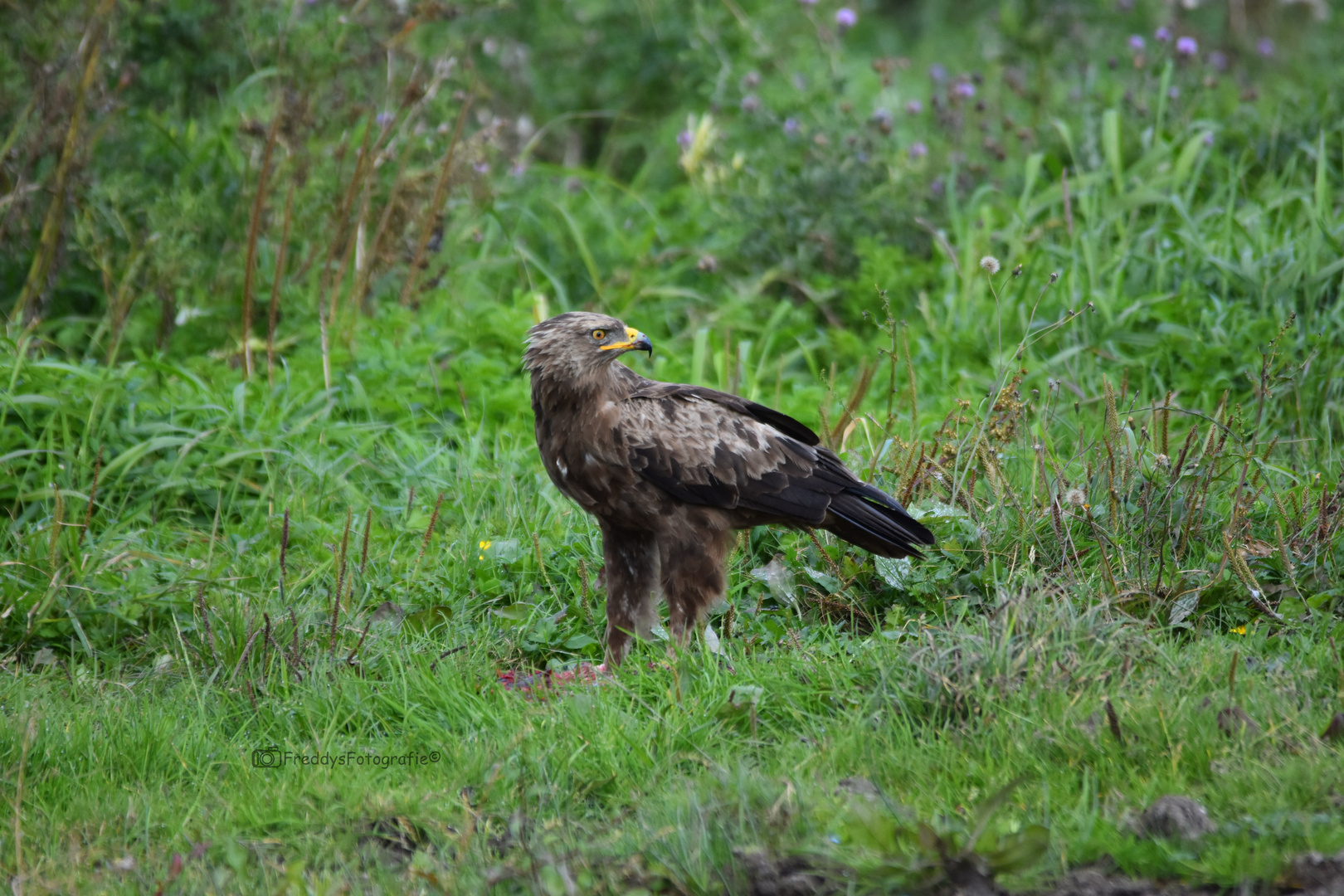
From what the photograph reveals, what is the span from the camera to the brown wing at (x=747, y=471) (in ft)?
13.4

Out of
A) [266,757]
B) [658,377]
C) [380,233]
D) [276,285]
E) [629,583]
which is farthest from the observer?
[658,377]

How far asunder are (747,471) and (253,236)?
2.85m

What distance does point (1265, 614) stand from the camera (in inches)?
156

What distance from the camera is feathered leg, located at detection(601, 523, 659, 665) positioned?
429 cm

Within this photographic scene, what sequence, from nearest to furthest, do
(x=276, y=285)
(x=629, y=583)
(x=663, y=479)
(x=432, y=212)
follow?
(x=663, y=479) → (x=629, y=583) → (x=276, y=285) → (x=432, y=212)

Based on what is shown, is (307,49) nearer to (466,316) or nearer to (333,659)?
(466,316)

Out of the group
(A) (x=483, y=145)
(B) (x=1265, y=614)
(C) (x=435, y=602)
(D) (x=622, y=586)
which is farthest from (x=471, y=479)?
(B) (x=1265, y=614)

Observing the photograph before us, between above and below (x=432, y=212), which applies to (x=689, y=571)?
below

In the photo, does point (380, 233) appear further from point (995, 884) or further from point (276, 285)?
point (995, 884)

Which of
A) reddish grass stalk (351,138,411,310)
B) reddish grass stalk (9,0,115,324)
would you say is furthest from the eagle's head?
reddish grass stalk (9,0,115,324)

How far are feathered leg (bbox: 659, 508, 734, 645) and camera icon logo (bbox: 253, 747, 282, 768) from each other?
4.24 feet

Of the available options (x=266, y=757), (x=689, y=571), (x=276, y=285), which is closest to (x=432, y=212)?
(x=276, y=285)

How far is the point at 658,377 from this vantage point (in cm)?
632

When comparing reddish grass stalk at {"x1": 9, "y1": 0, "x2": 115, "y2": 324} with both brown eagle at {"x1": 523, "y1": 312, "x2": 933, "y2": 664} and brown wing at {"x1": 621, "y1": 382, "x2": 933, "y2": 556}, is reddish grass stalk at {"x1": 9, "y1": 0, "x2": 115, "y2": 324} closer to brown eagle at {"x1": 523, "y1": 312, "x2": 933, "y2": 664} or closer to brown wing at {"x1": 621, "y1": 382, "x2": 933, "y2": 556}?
brown eagle at {"x1": 523, "y1": 312, "x2": 933, "y2": 664}
